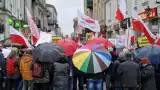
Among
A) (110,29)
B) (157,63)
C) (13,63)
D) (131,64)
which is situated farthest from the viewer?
(110,29)

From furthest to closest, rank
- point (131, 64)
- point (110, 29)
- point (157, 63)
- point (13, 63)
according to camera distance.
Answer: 1. point (110, 29)
2. point (13, 63)
3. point (157, 63)
4. point (131, 64)

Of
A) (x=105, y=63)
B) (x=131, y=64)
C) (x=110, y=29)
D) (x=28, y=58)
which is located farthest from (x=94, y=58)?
(x=110, y=29)

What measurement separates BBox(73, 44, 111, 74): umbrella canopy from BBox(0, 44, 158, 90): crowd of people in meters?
0.26

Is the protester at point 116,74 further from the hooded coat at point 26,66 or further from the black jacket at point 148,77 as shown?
the hooded coat at point 26,66

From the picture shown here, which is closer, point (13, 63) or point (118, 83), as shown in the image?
point (118, 83)

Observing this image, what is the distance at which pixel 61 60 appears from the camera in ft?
39.8

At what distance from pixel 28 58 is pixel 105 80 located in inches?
96.5

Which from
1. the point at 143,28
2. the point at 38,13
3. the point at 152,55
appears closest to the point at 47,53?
the point at 152,55

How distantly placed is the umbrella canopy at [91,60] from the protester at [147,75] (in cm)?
105

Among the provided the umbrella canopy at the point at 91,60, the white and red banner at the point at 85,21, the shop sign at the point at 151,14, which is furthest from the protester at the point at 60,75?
the shop sign at the point at 151,14

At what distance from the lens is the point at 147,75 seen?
11805 mm

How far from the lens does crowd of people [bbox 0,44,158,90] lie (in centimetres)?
1178

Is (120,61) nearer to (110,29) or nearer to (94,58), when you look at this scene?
(94,58)

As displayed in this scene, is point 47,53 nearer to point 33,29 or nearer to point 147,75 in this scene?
point 147,75
